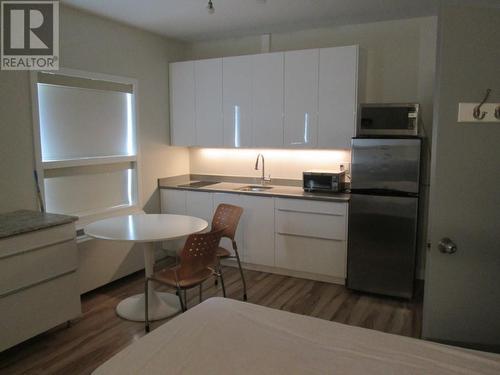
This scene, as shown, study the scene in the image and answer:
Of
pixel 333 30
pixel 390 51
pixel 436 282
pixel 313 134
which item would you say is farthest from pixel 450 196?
pixel 333 30

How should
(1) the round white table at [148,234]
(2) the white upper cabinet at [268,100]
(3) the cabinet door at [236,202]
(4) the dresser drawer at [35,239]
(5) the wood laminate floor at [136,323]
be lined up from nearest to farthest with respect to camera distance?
(4) the dresser drawer at [35,239] < (5) the wood laminate floor at [136,323] < (1) the round white table at [148,234] < (2) the white upper cabinet at [268,100] < (3) the cabinet door at [236,202]

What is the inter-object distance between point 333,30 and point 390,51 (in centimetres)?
66

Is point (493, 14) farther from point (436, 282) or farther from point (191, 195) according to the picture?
point (191, 195)

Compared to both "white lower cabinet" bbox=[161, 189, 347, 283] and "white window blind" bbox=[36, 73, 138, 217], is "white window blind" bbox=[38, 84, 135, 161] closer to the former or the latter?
"white window blind" bbox=[36, 73, 138, 217]

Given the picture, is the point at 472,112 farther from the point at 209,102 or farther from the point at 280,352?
the point at 209,102

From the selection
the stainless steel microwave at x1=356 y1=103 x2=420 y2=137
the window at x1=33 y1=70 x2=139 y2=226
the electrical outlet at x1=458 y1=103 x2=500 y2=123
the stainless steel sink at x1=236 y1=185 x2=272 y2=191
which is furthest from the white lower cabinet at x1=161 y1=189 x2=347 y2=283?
the electrical outlet at x1=458 y1=103 x2=500 y2=123

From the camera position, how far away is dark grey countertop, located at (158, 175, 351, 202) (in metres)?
4.06

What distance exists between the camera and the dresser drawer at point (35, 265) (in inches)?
105

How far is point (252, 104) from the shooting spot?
4.51m

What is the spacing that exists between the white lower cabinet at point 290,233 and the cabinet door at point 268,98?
27.3 inches

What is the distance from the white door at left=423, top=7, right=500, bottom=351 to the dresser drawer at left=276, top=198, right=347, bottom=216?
5.68ft

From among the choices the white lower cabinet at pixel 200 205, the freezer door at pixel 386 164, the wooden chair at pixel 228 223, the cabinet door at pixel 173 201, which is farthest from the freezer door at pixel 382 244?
the cabinet door at pixel 173 201

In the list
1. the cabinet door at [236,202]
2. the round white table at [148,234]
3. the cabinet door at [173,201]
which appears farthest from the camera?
the cabinet door at [173,201]

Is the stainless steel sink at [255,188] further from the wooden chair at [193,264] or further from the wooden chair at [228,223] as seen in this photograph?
the wooden chair at [193,264]
